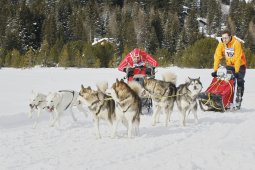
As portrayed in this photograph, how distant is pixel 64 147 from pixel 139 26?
62.9m

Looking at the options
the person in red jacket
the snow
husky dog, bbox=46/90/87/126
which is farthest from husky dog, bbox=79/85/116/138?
the person in red jacket

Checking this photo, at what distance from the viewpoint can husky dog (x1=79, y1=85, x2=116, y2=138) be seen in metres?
5.64

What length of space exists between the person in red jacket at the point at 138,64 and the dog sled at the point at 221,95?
118 centimetres

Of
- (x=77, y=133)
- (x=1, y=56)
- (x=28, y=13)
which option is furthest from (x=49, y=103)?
(x=28, y=13)

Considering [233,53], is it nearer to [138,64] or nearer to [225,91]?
[225,91]

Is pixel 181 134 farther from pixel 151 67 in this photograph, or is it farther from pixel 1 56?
pixel 1 56

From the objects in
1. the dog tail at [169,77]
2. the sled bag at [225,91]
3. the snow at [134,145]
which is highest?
the dog tail at [169,77]

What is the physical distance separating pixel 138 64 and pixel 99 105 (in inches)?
115

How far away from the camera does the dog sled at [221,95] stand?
8133 mm

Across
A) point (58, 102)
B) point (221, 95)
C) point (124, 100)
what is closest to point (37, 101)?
point (58, 102)

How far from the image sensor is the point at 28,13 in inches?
2721

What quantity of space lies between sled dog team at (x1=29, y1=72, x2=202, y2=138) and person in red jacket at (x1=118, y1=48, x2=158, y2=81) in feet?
2.60

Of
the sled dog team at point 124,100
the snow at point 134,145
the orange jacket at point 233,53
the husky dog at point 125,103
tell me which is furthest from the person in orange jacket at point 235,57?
the husky dog at point 125,103

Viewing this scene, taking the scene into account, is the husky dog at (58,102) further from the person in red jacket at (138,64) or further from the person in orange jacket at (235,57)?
the person in orange jacket at (235,57)
